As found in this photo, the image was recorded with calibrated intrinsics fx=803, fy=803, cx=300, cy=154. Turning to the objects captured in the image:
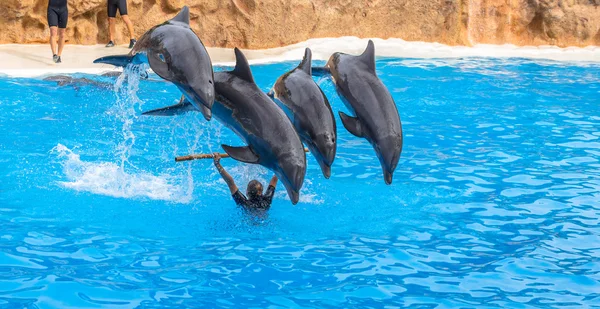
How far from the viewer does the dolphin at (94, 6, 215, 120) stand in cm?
490

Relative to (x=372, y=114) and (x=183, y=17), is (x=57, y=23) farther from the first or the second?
(x=372, y=114)

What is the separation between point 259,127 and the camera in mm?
5152

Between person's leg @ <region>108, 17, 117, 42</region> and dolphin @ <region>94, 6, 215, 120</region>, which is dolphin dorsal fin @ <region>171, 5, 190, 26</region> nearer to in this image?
dolphin @ <region>94, 6, 215, 120</region>

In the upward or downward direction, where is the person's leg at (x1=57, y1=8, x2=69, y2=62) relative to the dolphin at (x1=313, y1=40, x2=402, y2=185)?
upward

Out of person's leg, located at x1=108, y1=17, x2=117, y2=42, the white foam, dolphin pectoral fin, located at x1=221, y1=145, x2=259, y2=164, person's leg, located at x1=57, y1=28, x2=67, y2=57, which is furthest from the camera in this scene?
person's leg, located at x1=108, y1=17, x2=117, y2=42

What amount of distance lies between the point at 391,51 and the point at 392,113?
1193cm

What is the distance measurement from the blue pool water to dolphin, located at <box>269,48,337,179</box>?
3.13 ft

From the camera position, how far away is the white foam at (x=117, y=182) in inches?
296

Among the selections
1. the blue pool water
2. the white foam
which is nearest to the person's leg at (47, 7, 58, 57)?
the blue pool water

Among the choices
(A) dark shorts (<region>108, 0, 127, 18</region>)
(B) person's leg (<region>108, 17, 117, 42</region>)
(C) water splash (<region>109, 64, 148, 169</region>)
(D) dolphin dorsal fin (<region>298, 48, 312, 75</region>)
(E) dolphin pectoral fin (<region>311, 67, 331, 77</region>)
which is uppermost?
(A) dark shorts (<region>108, 0, 127, 18</region>)

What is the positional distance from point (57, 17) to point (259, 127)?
9.59 meters

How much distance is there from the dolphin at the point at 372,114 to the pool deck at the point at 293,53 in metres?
8.38

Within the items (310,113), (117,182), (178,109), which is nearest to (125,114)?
(117,182)

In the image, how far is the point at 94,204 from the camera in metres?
7.12
